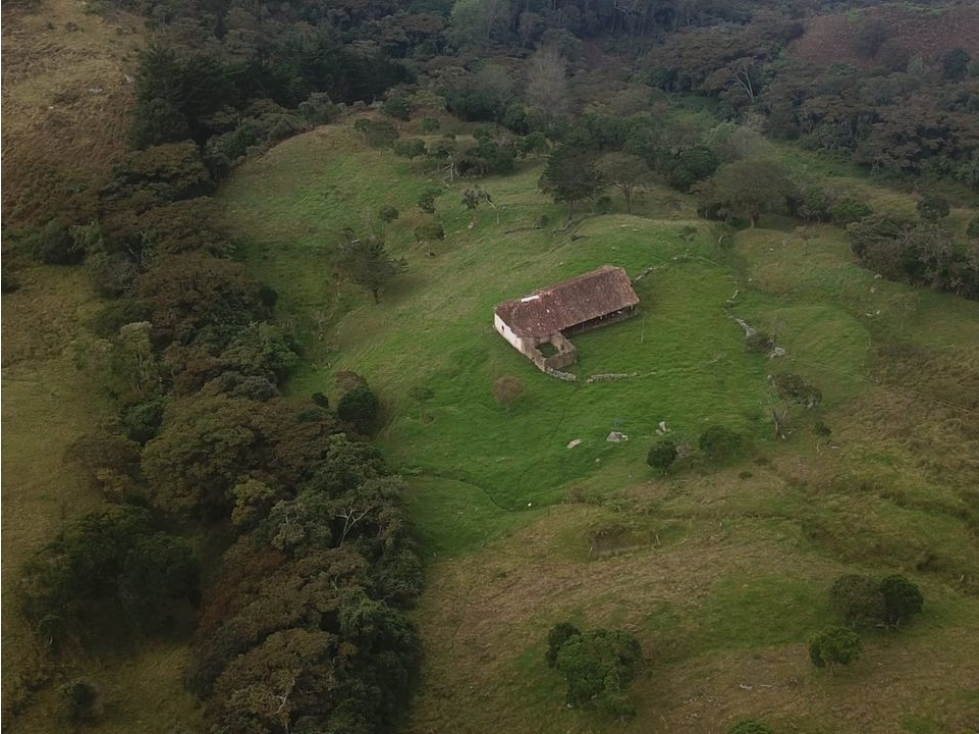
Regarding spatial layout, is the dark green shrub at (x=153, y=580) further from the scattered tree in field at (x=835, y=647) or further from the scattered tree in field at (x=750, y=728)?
the scattered tree in field at (x=835, y=647)

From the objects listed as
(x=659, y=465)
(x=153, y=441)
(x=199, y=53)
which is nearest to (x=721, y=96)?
(x=199, y=53)

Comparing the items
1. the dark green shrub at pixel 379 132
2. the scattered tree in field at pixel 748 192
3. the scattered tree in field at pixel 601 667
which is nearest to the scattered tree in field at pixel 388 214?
the dark green shrub at pixel 379 132

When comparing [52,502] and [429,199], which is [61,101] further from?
[52,502]

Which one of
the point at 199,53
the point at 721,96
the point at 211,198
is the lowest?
the point at 721,96

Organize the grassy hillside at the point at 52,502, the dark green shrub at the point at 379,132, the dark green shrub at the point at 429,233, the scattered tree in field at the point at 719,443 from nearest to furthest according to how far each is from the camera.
A: the grassy hillside at the point at 52,502, the scattered tree in field at the point at 719,443, the dark green shrub at the point at 429,233, the dark green shrub at the point at 379,132

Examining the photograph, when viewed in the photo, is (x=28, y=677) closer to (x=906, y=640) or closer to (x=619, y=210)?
(x=906, y=640)

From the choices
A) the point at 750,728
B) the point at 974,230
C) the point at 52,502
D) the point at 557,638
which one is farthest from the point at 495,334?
the point at 974,230
